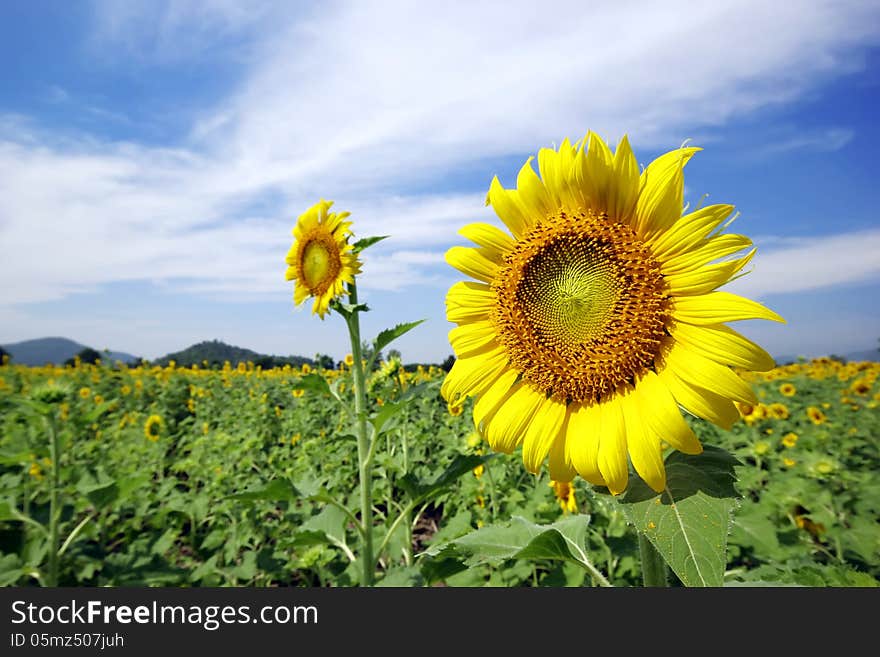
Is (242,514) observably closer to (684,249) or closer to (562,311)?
(562,311)

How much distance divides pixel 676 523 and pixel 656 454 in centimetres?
14

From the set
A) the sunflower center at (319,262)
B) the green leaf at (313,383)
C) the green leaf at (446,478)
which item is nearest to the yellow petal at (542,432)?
the green leaf at (446,478)

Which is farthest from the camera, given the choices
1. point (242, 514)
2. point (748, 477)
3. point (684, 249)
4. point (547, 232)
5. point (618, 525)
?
point (242, 514)

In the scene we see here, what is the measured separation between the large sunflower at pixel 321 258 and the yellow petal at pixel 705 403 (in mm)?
2017

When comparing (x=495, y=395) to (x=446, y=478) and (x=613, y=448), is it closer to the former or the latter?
(x=613, y=448)

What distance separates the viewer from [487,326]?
1.38 metres

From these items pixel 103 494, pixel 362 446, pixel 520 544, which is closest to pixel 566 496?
pixel 362 446

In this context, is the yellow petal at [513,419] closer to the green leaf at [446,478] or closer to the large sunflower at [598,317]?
the large sunflower at [598,317]

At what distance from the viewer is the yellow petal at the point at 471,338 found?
54.1 inches

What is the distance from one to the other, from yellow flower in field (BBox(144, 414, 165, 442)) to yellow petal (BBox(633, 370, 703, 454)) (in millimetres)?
7685

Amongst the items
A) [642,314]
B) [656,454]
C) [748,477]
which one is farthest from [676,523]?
[748,477]

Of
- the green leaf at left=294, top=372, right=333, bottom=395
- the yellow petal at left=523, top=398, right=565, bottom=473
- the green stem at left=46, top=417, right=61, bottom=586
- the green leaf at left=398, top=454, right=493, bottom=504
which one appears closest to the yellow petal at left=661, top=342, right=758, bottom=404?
the yellow petal at left=523, top=398, right=565, bottom=473

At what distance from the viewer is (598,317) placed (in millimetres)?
1255

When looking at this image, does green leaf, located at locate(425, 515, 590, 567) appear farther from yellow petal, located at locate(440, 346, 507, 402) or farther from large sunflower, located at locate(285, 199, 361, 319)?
large sunflower, located at locate(285, 199, 361, 319)
